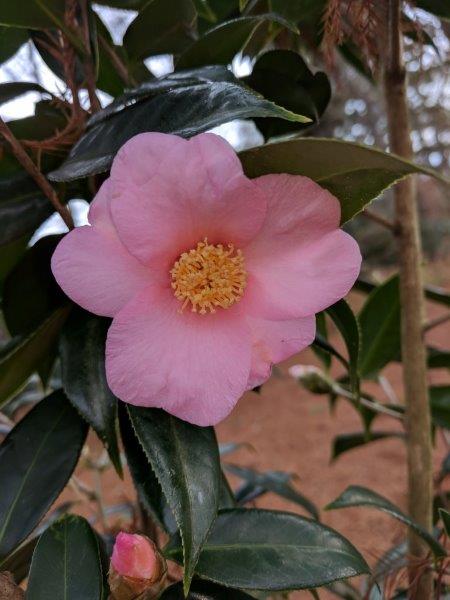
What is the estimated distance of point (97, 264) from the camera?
0.44m

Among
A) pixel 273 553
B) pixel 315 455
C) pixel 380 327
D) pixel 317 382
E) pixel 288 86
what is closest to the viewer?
pixel 273 553

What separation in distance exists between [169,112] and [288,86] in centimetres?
21

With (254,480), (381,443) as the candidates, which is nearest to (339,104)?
A: (381,443)

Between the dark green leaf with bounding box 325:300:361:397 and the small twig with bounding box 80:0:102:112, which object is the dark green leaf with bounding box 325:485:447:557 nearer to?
the dark green leaf with bounding box 325:300:361:397

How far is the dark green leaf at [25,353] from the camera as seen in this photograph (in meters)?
0.53

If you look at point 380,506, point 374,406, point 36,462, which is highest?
point 36,462

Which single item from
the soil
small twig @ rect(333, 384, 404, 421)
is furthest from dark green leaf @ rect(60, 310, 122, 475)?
the soil

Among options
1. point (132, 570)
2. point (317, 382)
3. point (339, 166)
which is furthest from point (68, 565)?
point (317, 382)

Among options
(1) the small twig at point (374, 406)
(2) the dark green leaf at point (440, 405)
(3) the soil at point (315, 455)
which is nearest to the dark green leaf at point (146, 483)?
(1) the small twig at point (374, 406)

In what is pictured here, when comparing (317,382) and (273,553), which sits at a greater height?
(273,553)

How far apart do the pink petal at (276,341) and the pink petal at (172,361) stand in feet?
0.05

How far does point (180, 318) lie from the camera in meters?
0.48

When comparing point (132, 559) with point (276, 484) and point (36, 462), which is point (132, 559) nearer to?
point (36, 462)

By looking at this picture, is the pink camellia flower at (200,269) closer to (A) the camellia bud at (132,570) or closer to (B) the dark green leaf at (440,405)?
(A) the camellia bud at (132,570)
